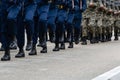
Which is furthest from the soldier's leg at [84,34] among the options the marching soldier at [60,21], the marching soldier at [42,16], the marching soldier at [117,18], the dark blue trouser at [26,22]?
the dark blue trouser at [26,22]

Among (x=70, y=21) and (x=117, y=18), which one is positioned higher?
(x=117, y=18)

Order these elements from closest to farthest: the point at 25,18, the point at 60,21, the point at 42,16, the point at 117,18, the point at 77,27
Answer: the point at 25,18 → the point at 42,16 → the point at 60,21 → the point at 77,27 → the point at 117,18

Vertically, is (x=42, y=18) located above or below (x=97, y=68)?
Result: above

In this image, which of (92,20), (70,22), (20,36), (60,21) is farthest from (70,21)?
(20,36)

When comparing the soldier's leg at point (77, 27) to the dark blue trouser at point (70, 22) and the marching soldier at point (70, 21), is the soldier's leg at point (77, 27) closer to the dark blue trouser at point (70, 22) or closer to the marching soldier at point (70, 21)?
the marching soldier at point (70, 21)

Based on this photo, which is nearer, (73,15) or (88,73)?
(88,73)

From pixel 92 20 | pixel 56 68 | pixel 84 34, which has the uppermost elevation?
pixel 92 20

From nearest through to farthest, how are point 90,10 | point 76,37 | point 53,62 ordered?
point 53,62
point 76,37
point 90,10

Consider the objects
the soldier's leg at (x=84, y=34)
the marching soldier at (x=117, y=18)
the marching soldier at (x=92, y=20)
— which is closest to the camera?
the soldier's leg at (x=84, y=34)

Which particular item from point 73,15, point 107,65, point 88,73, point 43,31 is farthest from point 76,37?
point 88,73

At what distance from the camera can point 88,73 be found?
8.78 metres

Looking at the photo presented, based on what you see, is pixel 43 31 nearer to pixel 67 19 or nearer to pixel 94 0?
pixel 67 19

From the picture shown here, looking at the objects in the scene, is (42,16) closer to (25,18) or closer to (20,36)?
(25,18)

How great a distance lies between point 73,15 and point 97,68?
7223mm
